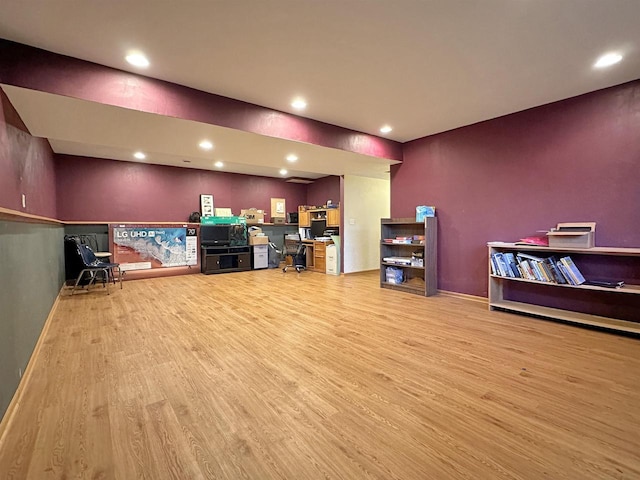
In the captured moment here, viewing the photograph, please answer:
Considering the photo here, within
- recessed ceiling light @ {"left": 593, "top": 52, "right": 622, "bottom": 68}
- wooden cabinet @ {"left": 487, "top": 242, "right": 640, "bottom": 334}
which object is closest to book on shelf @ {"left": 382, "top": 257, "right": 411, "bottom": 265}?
wooden cabinet @ {"left": 487, "top": 242, "right": 640, "bottom": 334}

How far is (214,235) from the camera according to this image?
720 centimetres

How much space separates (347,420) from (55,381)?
2137 mm

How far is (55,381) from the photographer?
83.4 inches

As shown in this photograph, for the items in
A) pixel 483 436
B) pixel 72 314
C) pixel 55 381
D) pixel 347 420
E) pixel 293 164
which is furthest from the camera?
pixel 293 164

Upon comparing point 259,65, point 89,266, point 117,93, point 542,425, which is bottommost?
point 542,425

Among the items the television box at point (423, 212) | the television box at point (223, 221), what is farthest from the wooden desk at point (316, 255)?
the television box at point (423, 212)

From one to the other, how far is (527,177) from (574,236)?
1.02 metres

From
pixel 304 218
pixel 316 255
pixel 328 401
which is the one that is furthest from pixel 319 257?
pixel 328 401

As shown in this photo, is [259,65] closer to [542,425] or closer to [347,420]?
[347,420]

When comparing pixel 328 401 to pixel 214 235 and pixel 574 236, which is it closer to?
pixel 574 236

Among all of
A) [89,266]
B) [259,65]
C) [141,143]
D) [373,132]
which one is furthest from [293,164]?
[89,266]

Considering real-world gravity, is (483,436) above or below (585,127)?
below

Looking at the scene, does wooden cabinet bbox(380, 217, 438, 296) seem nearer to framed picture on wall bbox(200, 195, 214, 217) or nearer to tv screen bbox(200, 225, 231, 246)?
tv screen bbox(200, 225, 231, 246)

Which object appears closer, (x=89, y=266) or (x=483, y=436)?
(x=483, y=436)
